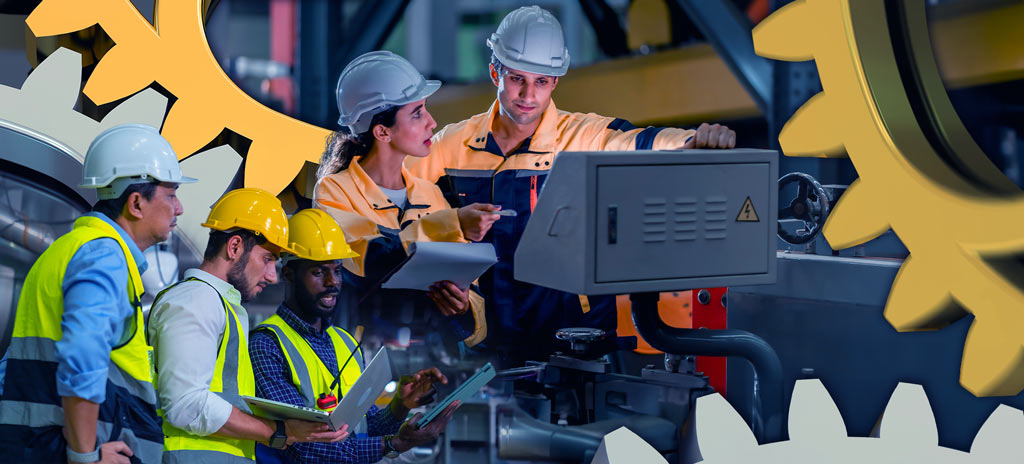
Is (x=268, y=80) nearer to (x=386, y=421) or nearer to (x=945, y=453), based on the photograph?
(x=386, y=421)

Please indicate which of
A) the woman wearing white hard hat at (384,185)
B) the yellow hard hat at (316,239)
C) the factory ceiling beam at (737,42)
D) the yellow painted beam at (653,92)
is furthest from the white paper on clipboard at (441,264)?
the yellow painted beam at (653,92)

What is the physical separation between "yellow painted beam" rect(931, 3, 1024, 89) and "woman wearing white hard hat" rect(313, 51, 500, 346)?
1.93m

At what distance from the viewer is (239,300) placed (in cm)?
301

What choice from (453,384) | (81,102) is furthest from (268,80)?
(453,384)

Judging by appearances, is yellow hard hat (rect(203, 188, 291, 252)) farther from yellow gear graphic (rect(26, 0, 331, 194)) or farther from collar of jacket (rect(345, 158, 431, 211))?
yellow gear graphic (rect(26, 0, 331, 194))

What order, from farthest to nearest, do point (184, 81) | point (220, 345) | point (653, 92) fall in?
point (653, 92) < point (184, 81) < point (220, 345)

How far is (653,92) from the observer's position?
5578 millimetres

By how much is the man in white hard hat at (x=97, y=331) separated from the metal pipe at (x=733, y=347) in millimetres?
1394

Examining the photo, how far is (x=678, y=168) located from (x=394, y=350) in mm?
1742

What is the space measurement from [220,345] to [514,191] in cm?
137

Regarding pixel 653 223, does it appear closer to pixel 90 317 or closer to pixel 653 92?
pixel 90 317

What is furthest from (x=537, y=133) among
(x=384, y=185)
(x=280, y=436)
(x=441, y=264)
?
(x=280, y=436)

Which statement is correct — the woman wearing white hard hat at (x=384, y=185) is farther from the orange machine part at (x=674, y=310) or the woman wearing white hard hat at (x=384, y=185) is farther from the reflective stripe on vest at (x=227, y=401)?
the reflective stripe on vest at (x=227, y=401)

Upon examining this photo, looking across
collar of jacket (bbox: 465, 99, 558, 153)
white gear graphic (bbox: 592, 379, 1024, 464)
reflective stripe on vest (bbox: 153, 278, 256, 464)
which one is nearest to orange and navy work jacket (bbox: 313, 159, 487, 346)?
→ collar of jacket (bbox: 465, 99, 558, 153)
